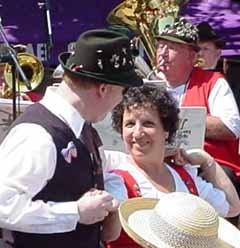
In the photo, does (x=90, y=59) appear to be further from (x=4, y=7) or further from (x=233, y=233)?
(x=4, y=7)

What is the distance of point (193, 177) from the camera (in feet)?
10.5

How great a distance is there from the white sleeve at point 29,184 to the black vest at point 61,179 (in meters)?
0.03

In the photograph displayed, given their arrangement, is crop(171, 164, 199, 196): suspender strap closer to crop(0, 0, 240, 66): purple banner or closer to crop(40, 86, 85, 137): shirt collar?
crop(40, 86, 85, 137): shirt collar

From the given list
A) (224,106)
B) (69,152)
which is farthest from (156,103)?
(224,106)

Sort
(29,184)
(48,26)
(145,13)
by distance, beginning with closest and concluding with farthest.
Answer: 1. (29,184)
2. (145,13)
3. (48,26)

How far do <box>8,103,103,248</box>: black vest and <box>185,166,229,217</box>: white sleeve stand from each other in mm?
767

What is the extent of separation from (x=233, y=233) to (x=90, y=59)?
804mm

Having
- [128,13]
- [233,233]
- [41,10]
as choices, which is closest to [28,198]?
[233,233]

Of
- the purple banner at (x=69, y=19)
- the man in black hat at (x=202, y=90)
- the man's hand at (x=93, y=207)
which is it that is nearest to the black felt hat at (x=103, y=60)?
the man's hand at (x=93, y=207)

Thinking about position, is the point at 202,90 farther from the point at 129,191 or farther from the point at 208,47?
the point at 129,191

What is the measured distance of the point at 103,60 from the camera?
8.16 ft

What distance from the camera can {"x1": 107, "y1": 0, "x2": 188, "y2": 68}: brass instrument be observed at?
5.80 meters

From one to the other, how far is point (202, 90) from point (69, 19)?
9.02 feet

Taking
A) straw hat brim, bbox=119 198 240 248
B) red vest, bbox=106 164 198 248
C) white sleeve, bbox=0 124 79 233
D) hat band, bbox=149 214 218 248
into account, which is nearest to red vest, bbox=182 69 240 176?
red vest, bbox=106 164 198 248
